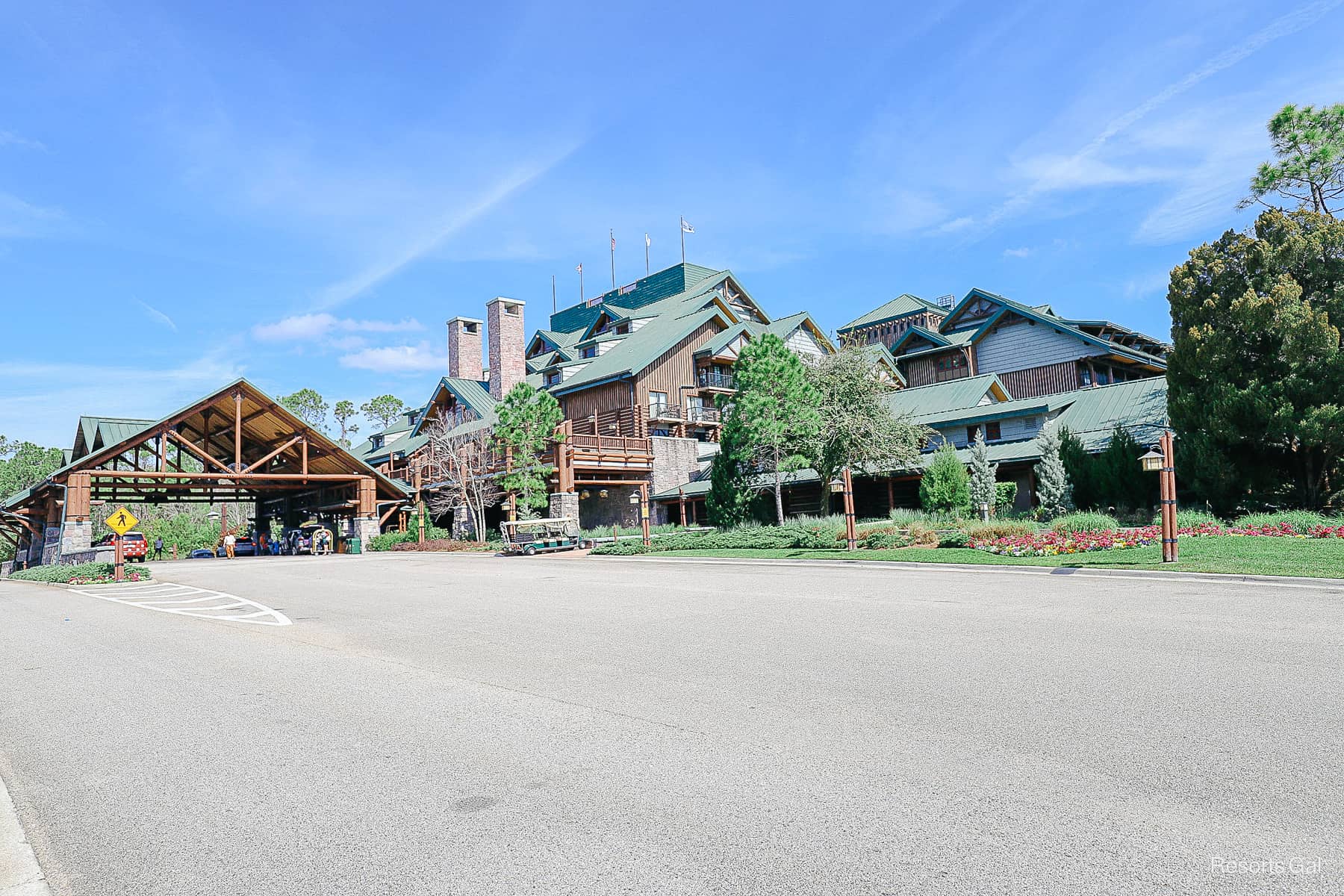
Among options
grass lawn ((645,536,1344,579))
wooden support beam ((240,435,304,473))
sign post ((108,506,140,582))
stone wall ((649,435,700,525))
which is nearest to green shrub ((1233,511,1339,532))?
grass lawn ((645,536,1344,579))

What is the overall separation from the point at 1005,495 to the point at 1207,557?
1585cm

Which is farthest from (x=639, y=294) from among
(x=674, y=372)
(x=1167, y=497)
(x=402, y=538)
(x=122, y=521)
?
(x=1167, y=497)

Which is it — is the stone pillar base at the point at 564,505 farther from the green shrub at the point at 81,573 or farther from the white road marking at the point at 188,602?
the white road marking at the point at 188,602

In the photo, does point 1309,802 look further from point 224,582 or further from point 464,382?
point 464,382

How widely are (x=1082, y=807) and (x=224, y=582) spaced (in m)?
23.1

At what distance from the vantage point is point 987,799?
14.1ft

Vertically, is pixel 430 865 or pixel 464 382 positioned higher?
pixel 464 382

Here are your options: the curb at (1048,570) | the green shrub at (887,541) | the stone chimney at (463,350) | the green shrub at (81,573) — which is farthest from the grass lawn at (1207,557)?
the stone chimney at (463,350)

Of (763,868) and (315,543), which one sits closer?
(763,868)

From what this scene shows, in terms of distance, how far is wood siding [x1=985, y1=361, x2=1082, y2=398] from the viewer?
144 feet

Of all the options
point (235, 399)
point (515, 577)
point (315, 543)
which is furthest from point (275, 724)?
point (315, 543)

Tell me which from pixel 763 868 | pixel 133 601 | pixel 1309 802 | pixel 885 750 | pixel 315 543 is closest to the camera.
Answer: pixel 763 868

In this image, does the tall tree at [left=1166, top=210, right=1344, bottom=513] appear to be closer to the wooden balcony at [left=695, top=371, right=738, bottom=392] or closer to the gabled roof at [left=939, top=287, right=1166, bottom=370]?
the gabled roof at [left=939, top=287, right=1166, bottom=370]

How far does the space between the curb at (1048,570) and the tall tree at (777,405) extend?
29.1ft
